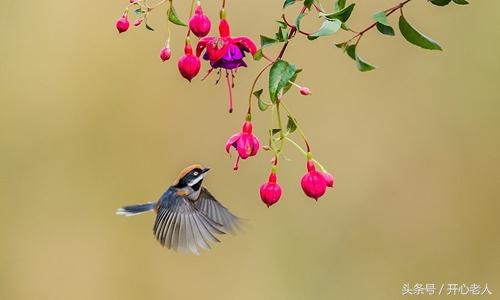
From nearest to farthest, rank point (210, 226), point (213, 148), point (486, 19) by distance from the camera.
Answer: point (210, 226)
point (486, 19)
point (213, 148)

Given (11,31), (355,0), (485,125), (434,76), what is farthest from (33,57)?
(485,125)

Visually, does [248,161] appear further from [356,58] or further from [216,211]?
[356,58]

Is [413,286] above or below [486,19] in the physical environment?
below

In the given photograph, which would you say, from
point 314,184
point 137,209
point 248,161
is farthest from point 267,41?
point 248,161

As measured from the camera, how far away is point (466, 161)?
3260 mm

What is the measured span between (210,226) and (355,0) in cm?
172

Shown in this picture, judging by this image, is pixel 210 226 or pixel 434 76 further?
pixel 434 76

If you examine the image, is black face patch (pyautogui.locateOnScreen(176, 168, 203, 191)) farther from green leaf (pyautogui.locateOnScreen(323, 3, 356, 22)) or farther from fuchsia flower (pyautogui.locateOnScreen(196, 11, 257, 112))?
green leaf (pyautogui.locateOnScreen(323, 3, 356, 22))

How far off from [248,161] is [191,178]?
4.92 feet

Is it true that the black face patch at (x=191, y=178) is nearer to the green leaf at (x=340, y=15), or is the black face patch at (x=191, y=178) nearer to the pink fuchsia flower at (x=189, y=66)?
the pink fuchsia flower at (x=189, y=66)

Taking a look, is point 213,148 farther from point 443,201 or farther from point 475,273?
point 475,273

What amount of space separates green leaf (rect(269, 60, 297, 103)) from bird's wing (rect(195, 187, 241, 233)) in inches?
37.3

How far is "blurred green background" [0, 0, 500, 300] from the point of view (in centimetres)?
322

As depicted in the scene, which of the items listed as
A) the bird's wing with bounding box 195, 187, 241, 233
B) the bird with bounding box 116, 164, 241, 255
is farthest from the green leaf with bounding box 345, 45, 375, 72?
the bird's wing with bounding box 195, 187, 241, 233
